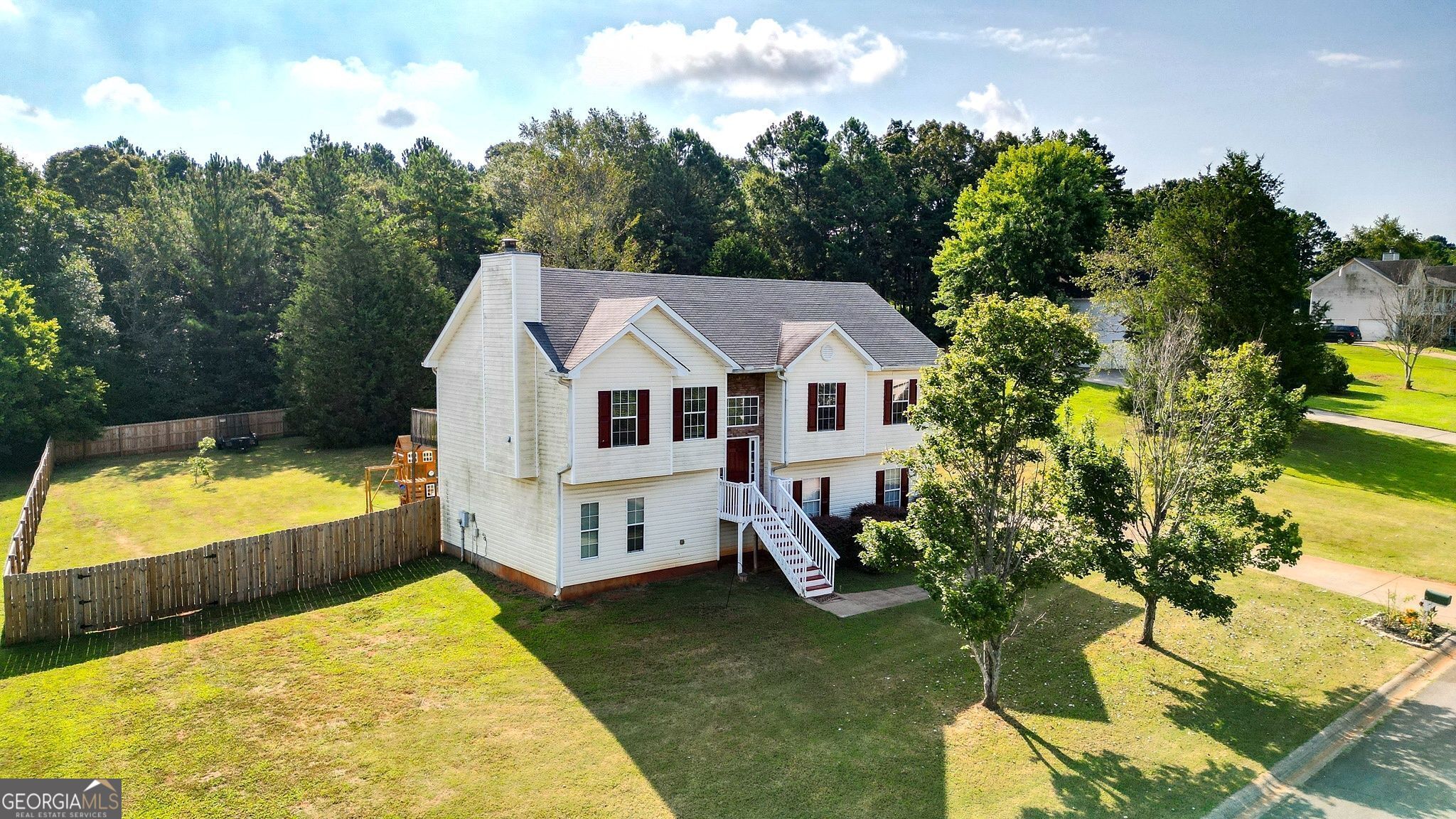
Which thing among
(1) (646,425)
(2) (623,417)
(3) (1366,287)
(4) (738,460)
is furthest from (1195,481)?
(3) (1366,287)

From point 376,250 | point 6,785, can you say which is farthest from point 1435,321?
point 6,785

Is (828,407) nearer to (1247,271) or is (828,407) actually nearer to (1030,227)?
(1247,271)

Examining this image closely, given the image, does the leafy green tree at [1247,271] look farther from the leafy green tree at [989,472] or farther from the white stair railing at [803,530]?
the leafy green tree at [989,472]

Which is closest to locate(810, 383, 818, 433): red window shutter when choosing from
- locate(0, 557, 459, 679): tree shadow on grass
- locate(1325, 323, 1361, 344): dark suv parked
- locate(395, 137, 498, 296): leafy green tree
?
locate(0, 557, 459, 679): tree shadow on grass

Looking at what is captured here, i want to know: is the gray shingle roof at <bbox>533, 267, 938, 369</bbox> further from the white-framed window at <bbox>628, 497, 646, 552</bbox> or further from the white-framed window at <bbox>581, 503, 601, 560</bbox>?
the white-framed window at <bbox>628, 497, 646, 552</bbox>

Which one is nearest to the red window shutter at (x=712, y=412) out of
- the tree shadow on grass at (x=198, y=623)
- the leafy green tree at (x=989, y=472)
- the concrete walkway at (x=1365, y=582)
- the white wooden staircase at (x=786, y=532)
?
the white wooden staircase at (x=786, y=532)

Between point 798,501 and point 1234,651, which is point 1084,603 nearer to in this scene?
point 1234,651
